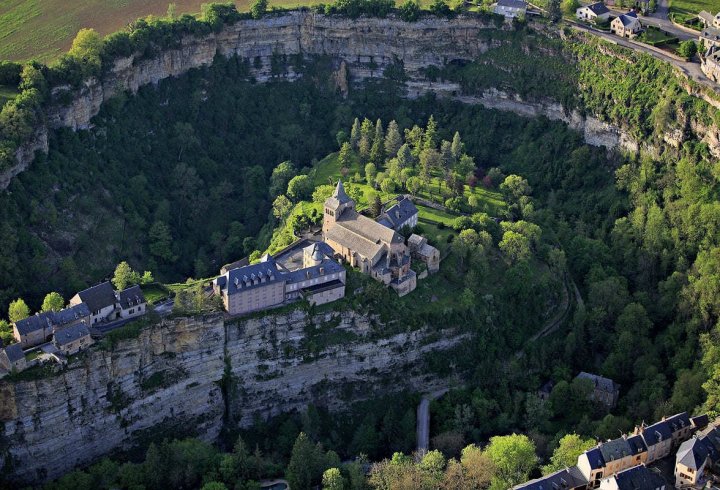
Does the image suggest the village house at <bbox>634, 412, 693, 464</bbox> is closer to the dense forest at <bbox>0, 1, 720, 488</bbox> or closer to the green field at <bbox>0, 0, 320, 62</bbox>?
the dense forest at <bbox>0, 1, 720, 488</bbox>

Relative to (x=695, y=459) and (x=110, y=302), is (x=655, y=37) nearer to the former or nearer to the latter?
(x=695, y=459)

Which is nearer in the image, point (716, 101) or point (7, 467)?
point (7, 467)

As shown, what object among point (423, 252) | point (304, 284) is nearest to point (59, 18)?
point (304, 284)

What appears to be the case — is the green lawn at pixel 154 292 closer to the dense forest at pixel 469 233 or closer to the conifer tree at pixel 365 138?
the dense forest at pixel 469 233

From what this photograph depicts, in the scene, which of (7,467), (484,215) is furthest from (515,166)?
(7,467)

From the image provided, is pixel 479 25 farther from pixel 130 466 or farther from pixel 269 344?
pixel 130 466
